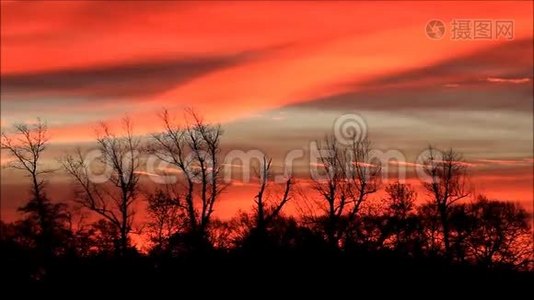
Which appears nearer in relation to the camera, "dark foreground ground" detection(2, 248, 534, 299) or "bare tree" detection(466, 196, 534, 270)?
"dark foreground ground" detection(2, 248, 534, 299)

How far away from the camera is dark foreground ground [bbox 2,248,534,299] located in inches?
3118

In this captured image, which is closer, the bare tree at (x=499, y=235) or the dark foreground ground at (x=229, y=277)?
the dark foreground ground at (x=229, y=277)

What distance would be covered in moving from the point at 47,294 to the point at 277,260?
16.3 meters

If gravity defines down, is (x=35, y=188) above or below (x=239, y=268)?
above

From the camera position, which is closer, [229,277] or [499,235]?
[229,277]

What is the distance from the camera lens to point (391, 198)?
9681 centimetres

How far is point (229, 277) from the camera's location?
79188mm

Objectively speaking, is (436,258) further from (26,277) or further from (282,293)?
(26,277)

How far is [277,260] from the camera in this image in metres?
80.8

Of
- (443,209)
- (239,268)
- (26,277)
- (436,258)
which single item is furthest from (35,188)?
(443,209)

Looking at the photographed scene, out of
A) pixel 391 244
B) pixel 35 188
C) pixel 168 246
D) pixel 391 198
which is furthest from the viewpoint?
pixel 391 198

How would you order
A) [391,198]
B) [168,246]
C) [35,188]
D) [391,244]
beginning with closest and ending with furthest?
1. [35,188]
2. [168,246]
3. [391,244]
4. [391,198]

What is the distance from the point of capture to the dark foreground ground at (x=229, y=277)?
7919cm

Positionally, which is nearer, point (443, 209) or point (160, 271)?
point (160, 271)
